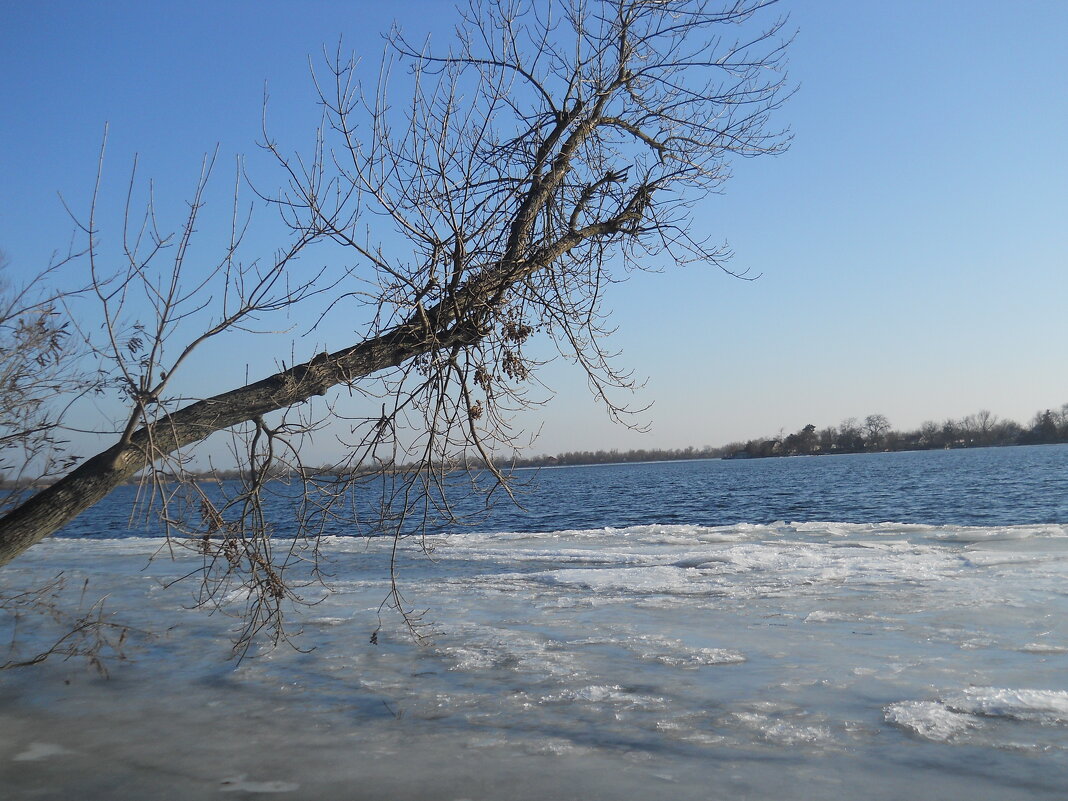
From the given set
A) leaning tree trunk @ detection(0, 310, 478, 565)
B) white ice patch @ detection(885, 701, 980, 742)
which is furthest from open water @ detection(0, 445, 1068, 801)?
leaning tree trunk @ detection(0, 310, 478, 565)

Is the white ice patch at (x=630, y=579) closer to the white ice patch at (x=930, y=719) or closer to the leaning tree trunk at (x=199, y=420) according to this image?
the white ice patch at (x=930, y=719)

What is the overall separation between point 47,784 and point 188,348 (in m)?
2.55

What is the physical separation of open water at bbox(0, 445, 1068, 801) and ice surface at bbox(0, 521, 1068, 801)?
23 mm

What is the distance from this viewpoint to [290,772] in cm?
434

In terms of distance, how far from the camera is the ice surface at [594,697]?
13.7 ft

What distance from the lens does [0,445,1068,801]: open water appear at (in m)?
4.17

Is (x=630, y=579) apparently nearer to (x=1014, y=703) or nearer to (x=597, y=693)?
(x=597, y=693)

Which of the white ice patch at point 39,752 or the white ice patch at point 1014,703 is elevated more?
the white ice patch at point 39,752

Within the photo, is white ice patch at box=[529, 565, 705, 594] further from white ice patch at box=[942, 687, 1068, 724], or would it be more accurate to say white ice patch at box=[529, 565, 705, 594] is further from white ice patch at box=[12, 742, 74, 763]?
white ice patch at box=[12, 742, 74, 763]

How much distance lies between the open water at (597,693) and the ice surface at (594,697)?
0.02 m

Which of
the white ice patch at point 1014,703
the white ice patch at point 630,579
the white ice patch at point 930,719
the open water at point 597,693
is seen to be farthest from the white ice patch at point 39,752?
the white ice patch at point 630,579

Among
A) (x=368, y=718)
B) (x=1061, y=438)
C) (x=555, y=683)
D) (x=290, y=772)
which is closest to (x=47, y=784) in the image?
(x=290, y=772)

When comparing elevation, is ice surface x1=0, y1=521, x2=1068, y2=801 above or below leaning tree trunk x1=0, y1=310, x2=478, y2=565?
below

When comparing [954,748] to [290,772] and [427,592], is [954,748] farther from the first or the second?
[427,592]
